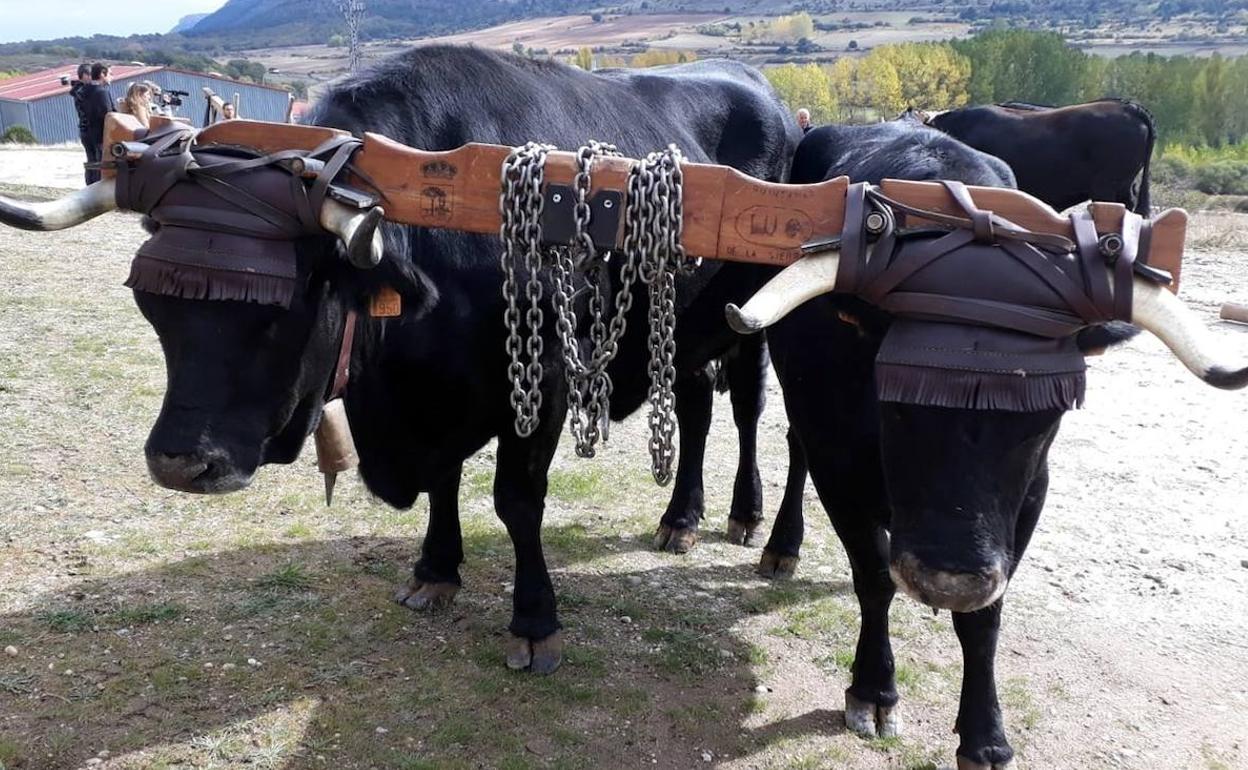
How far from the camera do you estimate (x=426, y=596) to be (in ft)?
15.0

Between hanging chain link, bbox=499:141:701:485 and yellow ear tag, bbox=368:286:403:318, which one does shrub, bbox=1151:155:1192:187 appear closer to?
hanging chain link, bbox=499:141:701:485

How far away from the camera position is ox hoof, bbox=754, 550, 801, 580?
5.17m

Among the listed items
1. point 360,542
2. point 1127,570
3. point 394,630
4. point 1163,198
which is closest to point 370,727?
point 394,630

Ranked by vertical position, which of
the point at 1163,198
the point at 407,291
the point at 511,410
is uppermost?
the point at 407,291

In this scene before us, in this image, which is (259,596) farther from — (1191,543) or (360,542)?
(1191,543)

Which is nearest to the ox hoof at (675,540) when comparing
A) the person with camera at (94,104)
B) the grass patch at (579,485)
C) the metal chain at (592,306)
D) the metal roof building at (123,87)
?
the grass patch at (579,485)

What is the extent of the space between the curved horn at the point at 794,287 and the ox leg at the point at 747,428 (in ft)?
9.14

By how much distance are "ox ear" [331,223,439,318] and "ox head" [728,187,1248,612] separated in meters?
1.15

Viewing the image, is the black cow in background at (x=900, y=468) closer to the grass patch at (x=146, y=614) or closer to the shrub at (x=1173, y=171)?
the grass patch at (x=146, y=614)

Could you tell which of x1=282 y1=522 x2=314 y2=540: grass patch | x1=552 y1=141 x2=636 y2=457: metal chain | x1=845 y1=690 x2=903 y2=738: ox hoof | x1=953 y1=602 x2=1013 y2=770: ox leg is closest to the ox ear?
x1=552 y1=141 x2=636 y2=457: metal chain

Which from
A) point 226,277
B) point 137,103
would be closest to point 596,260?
point 226,277

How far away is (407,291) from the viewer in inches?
124

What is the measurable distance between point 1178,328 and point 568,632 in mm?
2844

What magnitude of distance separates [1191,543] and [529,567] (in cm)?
371
